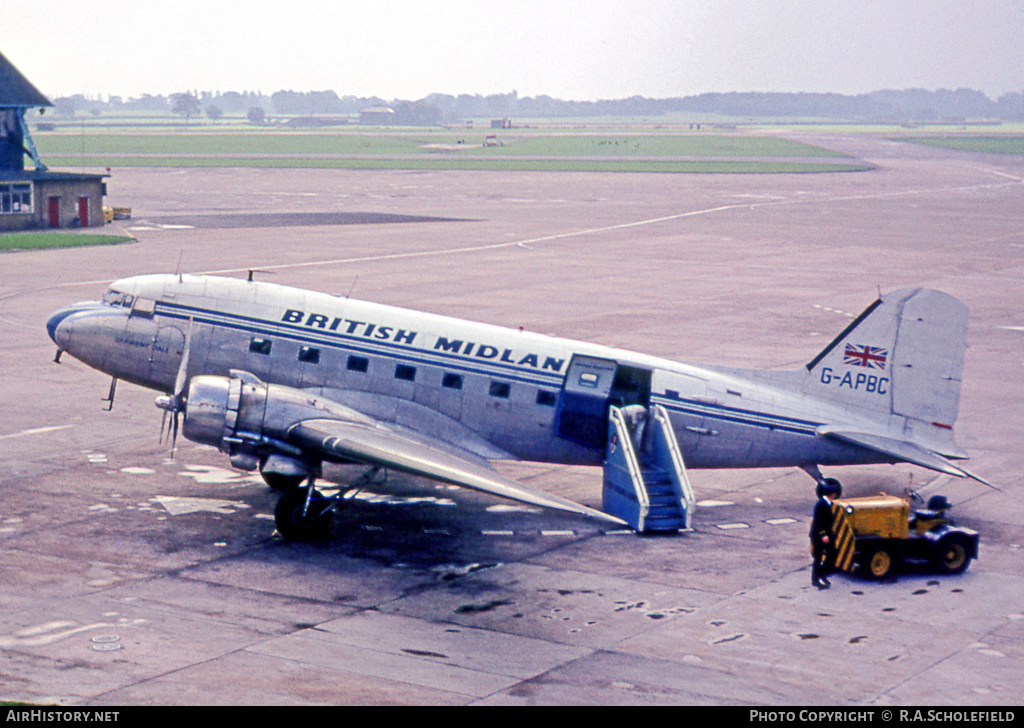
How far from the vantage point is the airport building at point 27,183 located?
78250 millimetres

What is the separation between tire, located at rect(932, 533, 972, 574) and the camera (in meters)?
21.0

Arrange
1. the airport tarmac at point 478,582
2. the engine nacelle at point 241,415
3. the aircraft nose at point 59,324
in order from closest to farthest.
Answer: the airport tarmac at point 478,582 → the engine nacelle at point 241,415 → the aircraft nose at point 59,324

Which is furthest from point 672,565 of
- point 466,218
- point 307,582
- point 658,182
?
point 658,182

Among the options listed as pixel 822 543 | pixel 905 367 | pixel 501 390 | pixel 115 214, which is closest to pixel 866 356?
pixel 905 367

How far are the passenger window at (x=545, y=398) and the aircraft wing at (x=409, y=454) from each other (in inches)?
76.0

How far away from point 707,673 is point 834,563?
206 inches

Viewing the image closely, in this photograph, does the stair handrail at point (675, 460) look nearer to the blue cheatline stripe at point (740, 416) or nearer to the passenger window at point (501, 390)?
the blue cheatline stripe at point (740, 416)

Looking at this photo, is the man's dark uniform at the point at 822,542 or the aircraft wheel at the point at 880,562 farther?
the aircraft wheel at the point at 880,562

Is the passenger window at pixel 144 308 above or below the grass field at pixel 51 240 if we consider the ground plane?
above

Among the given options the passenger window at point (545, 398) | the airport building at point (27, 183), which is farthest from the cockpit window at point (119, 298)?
the airport building at point (27, 183)

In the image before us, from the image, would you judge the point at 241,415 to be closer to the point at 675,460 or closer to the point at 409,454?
the point at 409,454

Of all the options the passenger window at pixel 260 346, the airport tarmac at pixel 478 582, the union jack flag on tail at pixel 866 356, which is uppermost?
the union jack flag on tail at pixel 866 356

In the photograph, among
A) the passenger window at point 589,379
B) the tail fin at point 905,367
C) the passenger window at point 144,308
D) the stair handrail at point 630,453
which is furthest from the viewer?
the passenger window at point 144,308

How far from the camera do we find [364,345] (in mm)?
24875
